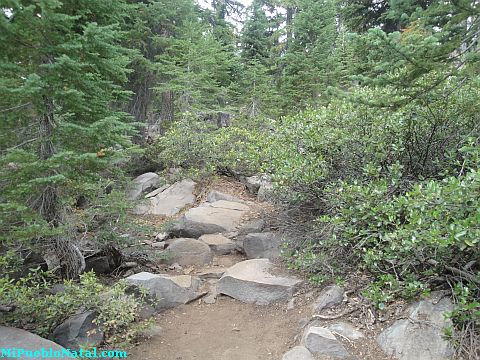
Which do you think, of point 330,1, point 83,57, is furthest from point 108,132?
point 330,1

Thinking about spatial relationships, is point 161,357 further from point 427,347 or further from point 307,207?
point 307,207

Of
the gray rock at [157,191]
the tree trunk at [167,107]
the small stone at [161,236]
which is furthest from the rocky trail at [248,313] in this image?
the tree trunk at [167,107]

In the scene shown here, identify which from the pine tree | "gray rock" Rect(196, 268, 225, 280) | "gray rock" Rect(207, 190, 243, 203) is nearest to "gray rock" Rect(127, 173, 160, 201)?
"gray rock" Rect(207, 190, 243, 203)

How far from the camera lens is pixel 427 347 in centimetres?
334

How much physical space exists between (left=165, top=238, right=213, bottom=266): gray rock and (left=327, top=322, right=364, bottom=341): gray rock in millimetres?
3428

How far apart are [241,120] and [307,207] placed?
26.3 feet

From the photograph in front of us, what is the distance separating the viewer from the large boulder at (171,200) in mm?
9797

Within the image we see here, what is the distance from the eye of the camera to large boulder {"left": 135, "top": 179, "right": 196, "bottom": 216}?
980 cm

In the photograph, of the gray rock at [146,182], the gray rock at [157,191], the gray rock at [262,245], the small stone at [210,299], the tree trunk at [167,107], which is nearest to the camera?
the small stone at [210,299]

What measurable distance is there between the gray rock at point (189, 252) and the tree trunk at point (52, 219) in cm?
214

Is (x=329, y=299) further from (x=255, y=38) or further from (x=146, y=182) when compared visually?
(x=255, y=38)

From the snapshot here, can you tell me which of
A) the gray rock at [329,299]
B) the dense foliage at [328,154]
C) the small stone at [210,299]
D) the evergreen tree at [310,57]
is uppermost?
the evergreen tree at [310,57]

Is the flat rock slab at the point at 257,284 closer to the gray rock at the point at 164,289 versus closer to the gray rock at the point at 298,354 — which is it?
the gray rock at the point at 164,289

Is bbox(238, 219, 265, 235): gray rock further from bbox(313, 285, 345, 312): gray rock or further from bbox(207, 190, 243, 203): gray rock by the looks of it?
bbox(313, 285, 345, 312): gray rock
